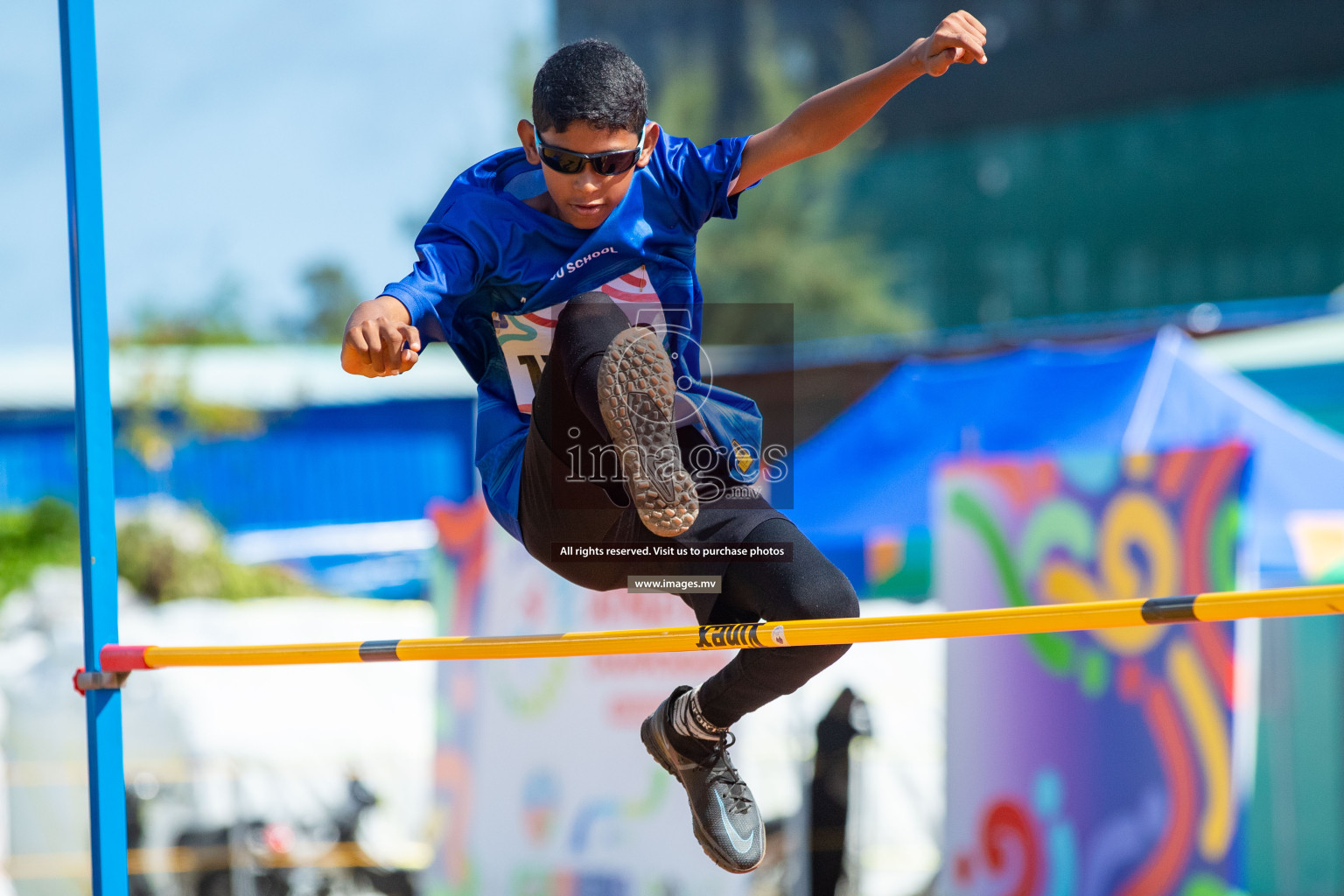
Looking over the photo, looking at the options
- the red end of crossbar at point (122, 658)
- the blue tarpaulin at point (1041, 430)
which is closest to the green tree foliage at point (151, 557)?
the blue tarpaulin at point (1041, 430)

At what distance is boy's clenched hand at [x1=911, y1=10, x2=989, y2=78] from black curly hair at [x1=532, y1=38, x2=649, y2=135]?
1.81ft

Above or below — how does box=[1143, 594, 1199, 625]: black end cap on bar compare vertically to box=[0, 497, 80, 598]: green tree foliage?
above

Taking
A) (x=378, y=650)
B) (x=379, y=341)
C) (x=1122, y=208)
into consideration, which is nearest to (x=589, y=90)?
(x=379, y=341)

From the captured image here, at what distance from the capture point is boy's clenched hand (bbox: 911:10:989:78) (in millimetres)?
2516

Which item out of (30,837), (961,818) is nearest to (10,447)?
(30,837)

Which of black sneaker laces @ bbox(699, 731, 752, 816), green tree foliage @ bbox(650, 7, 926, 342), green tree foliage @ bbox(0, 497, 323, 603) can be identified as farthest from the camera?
green tree foliage @ bbox(650, 7, 926, 342)

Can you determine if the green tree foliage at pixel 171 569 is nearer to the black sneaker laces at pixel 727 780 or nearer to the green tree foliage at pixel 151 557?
the green tree foliage at pixel 151 557

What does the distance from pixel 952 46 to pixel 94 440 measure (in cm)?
221

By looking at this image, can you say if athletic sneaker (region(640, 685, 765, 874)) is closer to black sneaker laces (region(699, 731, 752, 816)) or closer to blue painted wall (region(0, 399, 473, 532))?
black sneaker laces (region(699, 731, 752, 816))

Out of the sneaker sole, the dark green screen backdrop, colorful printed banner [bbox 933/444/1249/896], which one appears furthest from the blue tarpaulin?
the dark green screen backdrop

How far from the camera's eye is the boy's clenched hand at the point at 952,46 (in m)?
2.52

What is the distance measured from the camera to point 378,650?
9.53ft

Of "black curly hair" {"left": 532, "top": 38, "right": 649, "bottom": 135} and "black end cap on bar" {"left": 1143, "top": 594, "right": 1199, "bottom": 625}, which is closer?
"black end cap on bar" {"left": 1143, "top": 594, "right": 1199, "bottom": 625}

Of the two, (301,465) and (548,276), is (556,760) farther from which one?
(301,465)
